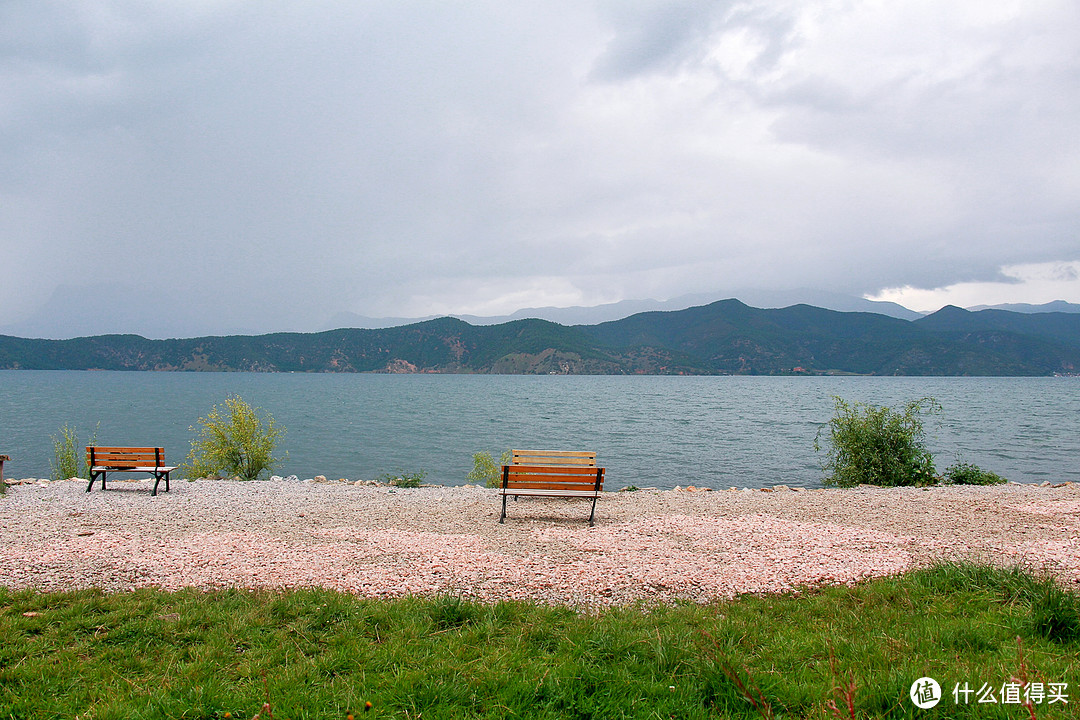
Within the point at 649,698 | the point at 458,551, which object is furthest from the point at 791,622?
the point at 458,551

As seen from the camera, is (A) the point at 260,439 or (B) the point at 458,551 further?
(A) the point at 260,439

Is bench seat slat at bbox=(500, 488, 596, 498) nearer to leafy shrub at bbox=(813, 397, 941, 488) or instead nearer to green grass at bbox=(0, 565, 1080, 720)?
green grass at bbox=(0, 565, 1080, 720)

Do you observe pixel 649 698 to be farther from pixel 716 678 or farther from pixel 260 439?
pixel 260 439

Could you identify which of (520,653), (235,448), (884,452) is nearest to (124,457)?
(235,448)

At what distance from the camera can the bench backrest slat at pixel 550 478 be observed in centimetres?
1058

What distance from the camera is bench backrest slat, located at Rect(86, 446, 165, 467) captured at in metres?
13.5

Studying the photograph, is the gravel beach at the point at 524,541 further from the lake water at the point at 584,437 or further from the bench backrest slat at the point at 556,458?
the lake water at the point at 584,437

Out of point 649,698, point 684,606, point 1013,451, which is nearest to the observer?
point 649,698

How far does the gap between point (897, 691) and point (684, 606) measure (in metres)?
2.35

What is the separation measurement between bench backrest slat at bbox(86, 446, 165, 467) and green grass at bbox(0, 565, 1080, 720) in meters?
9.06

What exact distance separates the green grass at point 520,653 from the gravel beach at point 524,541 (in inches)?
33.2

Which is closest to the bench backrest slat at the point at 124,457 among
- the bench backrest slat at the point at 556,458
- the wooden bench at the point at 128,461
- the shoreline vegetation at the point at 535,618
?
the wooden bench at the point at 128,461

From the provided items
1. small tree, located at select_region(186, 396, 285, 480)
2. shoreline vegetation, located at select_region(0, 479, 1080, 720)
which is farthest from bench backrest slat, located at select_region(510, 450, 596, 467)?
small tree, located at select_region(186, 396, 285, 480)

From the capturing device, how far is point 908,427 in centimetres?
1788
